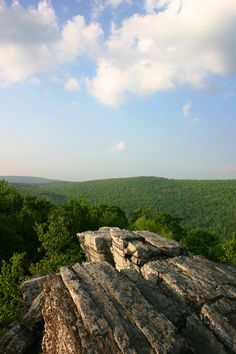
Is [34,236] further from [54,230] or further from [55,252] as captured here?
[55,252]

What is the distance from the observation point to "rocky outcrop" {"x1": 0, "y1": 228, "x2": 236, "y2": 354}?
1691 centimetres

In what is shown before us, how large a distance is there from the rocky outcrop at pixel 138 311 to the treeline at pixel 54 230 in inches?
576

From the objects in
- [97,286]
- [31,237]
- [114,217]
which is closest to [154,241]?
[97,286]

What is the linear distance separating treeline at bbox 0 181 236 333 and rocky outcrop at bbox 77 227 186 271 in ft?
10.2

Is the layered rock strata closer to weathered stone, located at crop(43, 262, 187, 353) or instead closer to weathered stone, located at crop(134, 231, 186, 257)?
weathered stone, located at crop(43, 262, 187, 353)

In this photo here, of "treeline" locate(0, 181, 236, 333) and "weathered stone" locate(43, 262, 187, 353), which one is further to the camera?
"treeline" locate(0, 181, 236, 333)

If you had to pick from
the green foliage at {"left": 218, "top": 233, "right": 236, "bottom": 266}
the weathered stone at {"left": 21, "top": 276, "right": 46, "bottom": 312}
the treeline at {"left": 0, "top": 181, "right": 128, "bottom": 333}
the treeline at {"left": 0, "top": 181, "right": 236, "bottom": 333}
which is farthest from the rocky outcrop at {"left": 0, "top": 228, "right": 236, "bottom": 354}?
the green foliage at {"left": 218, "top": 233, "right": 236, "bottom": 266}

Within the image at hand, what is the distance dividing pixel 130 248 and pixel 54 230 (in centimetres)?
1484

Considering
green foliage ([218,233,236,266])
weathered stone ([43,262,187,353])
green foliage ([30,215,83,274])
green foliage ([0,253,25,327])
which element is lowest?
green foliage ([218,233,236,266])

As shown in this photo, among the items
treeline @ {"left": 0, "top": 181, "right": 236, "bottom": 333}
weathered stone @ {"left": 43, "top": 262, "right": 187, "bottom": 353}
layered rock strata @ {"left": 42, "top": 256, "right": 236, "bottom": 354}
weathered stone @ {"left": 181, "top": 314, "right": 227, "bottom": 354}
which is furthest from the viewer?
treeline @ {"left": 0, "top": 181, "right": 236, "bottom": 333}

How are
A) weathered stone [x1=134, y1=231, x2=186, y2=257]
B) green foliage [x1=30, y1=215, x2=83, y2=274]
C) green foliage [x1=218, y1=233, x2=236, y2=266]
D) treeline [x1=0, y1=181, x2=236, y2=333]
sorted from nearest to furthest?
weathered stone [x1=134, y1=231, x2=186, y2=257] < green foliage [x1=30, y1=215, x2=83, y2=274] < treeline [x1=0, y1=181, x2=236, y2=333] < green foliage [x1=218, y1=233, x2=236, y2=266]

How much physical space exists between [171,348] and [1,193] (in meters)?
66.1

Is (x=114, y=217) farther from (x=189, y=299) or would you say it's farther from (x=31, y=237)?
(x=189, y=299)

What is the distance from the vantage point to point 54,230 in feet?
151
